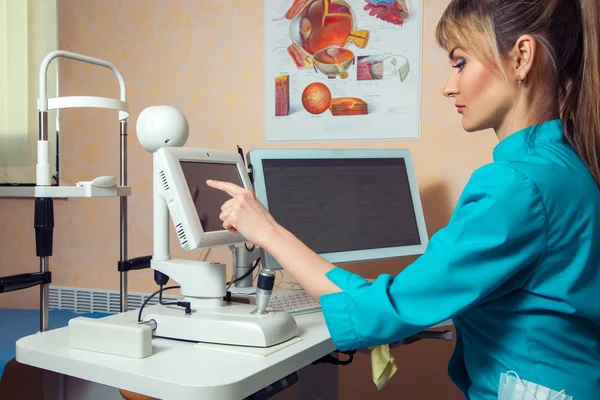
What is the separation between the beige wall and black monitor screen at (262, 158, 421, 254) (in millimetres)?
272

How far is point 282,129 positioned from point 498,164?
128cm

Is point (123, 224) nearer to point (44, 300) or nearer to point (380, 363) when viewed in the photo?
point (44, 300)

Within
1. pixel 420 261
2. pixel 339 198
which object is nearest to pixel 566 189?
pixel 420 261

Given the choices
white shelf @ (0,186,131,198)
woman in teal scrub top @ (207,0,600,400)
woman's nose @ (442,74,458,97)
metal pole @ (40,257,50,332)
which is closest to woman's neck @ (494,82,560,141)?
woman in teal scrub top @ (207,0,600,400)

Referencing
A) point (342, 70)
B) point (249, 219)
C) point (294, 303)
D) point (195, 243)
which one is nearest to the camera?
point (249, 219)

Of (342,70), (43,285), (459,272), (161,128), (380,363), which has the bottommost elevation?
(380,363)

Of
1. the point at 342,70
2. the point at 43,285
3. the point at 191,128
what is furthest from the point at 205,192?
the point at 191,128

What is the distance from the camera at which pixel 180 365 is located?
95 centimetres

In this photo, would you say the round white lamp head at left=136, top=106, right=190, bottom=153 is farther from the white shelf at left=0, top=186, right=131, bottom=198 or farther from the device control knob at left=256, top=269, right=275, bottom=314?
the device control knob at left=256, top=269, right=275, bottom=314

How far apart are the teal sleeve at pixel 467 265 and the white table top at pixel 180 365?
7.4 inches

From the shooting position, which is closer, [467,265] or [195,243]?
[467,265]

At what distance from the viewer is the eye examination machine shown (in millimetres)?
1063

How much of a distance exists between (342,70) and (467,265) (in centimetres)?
128

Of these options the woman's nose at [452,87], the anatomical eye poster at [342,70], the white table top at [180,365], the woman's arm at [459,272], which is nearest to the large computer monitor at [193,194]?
the white table top at [180,365]
